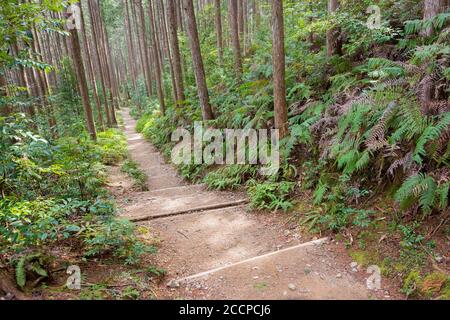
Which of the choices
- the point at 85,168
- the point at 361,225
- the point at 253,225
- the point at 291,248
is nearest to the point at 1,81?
the point at 85,168

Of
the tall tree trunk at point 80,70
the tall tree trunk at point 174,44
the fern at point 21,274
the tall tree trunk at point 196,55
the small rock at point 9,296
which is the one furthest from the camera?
the tall tree trunk at point 174,44

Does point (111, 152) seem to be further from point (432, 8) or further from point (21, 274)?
point (432, 8)

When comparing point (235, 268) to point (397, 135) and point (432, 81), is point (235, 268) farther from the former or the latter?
point (432, 81)

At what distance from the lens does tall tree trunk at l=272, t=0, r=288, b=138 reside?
635cm

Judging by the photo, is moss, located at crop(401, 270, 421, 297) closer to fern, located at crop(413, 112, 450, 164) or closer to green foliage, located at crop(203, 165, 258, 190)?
fern, located at crop(413, 112, 450, 164)

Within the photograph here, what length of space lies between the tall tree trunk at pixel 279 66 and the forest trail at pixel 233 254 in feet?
6.63

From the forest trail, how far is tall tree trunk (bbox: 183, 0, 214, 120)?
421 cm

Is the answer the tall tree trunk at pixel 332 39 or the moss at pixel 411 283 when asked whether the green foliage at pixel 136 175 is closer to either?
the tall tree trunk at pixel 332 39

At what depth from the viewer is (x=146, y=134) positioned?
18.7 m

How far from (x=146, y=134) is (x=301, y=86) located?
13.0 meters

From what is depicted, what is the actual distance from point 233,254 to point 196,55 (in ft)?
24.7

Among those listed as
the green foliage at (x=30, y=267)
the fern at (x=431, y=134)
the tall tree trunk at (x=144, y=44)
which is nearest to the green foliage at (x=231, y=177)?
the fern at (x=431, y=134)

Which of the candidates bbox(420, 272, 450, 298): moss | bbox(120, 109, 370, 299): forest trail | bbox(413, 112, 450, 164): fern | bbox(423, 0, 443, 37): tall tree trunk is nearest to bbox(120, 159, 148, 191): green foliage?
bbox(120, 109, 370, 299): forest trail

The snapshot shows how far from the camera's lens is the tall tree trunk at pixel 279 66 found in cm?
635
